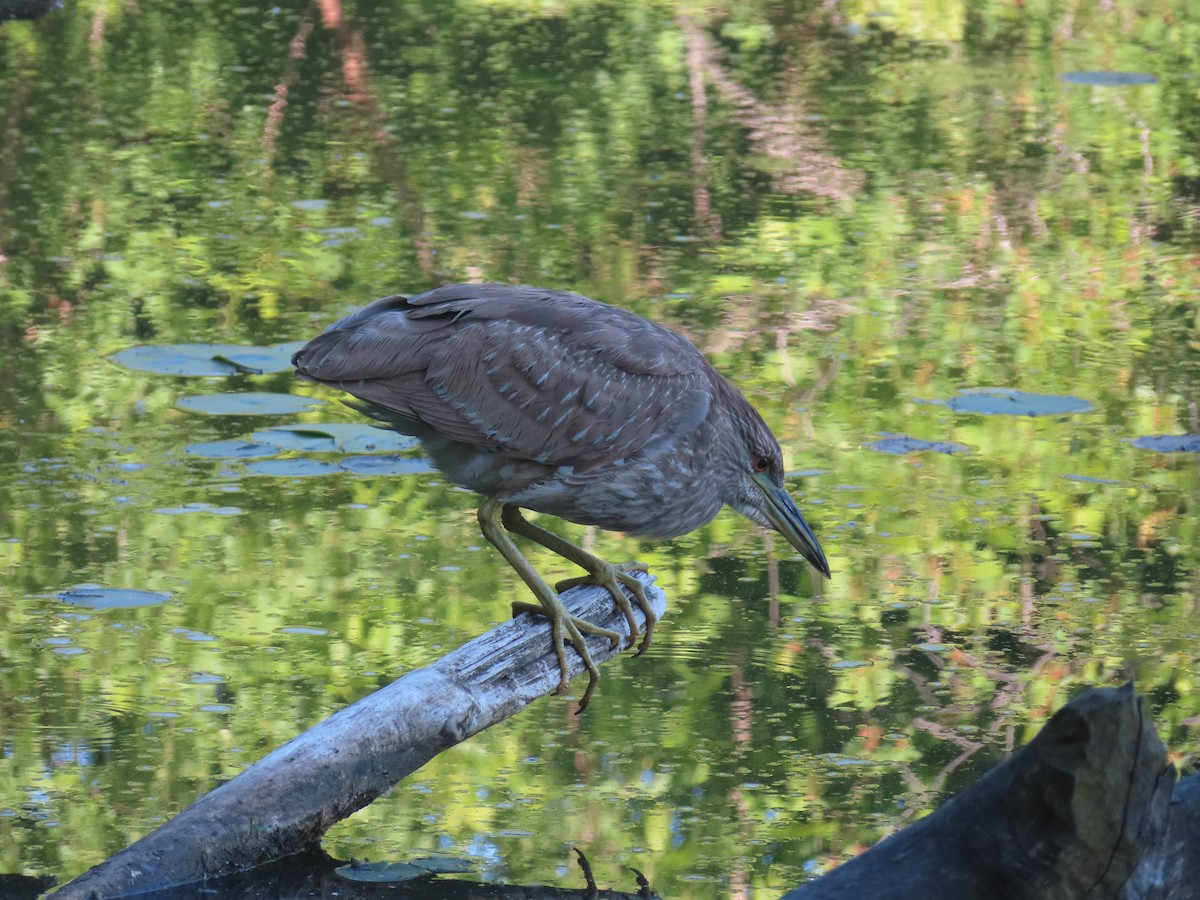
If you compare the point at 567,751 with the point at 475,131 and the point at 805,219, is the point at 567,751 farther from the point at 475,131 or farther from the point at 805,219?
the point at 475,131

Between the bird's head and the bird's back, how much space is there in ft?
0.60

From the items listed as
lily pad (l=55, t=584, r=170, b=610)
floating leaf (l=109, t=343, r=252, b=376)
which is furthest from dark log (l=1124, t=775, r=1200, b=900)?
floating leaf (l=109, t=343, r=252, b=376)

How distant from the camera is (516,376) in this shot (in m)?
4.51

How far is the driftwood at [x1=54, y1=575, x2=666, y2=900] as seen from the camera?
3.75 meters

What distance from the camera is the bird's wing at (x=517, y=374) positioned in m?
4.45

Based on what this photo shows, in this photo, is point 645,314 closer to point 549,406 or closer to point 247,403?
point 247,403

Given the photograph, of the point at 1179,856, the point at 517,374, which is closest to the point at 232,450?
the point at 517,374

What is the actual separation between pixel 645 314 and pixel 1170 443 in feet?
7.35

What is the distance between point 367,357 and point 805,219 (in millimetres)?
5375

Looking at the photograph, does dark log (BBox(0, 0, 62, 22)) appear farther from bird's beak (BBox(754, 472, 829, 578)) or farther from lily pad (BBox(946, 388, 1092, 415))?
bird's beak (BBox(754, 472, 829, 578))

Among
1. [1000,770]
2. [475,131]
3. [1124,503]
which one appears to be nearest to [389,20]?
[475,131]

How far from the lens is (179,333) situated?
7.69 meters

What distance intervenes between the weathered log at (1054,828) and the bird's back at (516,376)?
5.63 feet

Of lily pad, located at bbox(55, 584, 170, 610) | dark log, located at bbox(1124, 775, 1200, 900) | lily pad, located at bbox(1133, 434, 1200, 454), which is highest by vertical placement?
dark log, located at bbox(1124, 775, 1200, 900)
